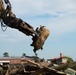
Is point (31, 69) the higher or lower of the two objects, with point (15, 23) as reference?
lower

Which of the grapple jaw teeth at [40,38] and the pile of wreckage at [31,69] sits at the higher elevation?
the grapple jaw teeth at [40,38]

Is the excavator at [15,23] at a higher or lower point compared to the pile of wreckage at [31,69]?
higher

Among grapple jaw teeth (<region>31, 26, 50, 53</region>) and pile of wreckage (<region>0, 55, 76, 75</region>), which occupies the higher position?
grapple jaw teeth (<region>31, 26, 50, 53</region>)

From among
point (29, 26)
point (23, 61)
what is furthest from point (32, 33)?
point (23, 61)

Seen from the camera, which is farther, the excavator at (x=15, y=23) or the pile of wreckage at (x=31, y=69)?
the excavator at (x=15, y=23)

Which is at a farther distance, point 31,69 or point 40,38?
point 40,38

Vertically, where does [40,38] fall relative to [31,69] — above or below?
above

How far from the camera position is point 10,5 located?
441 inches

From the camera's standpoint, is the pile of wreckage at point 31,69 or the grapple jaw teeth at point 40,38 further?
the grapple jaw teeth at point 40,38

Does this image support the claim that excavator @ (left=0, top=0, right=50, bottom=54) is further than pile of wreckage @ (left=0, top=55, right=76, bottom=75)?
Yes

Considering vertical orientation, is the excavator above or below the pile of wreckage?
above

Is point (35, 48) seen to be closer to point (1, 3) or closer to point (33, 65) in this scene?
point (33, 65)

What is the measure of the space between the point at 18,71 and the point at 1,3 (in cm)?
270

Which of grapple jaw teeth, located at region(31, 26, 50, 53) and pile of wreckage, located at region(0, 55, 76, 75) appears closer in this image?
pile of wreckage, located at region(0, 55, 76, 75)
